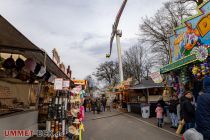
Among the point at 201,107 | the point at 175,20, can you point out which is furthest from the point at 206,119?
the point at 175,20

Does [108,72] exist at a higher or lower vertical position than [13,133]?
higher

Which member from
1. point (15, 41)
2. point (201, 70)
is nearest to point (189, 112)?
point (201, 70)

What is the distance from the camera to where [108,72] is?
75562 millimetres

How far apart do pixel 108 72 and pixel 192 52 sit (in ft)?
213

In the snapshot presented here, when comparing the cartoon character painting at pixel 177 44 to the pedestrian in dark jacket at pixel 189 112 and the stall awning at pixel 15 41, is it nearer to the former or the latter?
the pedestrian in dark jacket at pixel 189 112

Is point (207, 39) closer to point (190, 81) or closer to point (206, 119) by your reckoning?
point (190, 81)

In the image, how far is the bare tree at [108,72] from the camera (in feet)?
242

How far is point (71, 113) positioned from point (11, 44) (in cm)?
467

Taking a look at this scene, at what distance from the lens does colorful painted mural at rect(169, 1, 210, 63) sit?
1125 centimetres

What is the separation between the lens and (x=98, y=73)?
76938mm

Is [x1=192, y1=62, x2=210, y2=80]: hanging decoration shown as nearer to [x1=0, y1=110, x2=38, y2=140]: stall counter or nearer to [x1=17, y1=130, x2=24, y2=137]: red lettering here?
[x1=0, y1=110, x2=38, y2=140]: stall counter

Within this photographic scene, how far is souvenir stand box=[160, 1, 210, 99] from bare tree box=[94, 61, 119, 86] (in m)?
58.4

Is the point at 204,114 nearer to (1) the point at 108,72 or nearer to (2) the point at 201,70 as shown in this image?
(2) the point at 201,70

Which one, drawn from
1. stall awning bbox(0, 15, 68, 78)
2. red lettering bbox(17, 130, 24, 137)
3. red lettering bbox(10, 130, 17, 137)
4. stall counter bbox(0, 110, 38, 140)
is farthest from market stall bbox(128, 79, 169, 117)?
stall awning bbox(0, 15, 68, 78)
